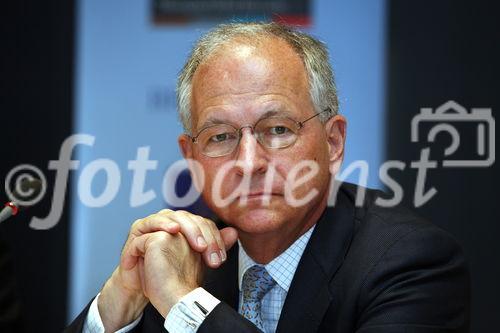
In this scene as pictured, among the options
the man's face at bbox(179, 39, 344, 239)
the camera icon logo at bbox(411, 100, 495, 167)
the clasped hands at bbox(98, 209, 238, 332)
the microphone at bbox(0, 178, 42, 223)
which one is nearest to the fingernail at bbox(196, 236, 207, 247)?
the clasped hands at bbox(98, 209, 238, 332)

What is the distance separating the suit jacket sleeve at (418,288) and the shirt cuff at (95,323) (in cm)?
70

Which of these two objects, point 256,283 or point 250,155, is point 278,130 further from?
point 256,283

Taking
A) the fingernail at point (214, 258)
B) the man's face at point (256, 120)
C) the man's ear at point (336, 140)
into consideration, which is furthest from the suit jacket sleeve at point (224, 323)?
the man's ear at point (336, 140)

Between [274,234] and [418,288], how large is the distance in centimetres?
48

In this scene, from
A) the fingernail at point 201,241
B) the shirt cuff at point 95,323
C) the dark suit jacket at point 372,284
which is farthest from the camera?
the shirt cuff at point 95,323

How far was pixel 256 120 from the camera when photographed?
2.09 m

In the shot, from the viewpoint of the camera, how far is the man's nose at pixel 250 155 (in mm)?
2031

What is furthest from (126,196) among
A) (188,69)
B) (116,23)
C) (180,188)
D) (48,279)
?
(188,69)

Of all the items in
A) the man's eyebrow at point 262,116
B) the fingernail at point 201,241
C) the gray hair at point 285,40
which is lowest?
the fingernail at point 201,241

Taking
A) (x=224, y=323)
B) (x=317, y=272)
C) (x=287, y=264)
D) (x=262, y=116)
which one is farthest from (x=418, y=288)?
(x=262, y=116)

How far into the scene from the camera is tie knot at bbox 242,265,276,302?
2186mm

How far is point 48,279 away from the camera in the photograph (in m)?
4.26

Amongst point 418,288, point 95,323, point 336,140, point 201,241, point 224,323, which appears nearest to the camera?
point 224,323

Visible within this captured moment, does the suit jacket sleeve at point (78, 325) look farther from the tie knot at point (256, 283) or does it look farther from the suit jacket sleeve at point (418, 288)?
the suit jacket sleeve at point (418, 288)
